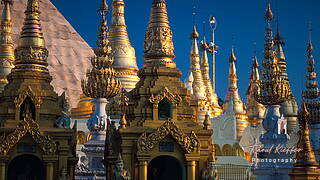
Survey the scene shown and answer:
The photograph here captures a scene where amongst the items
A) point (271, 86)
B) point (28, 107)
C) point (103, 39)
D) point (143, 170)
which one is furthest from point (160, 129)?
point (271, 86)

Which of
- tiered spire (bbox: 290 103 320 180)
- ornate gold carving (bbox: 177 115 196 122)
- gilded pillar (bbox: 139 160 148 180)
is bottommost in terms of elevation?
gilded pillar (bbox: 139 160 148 180)

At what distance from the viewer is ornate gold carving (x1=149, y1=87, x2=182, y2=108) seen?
1001 inches

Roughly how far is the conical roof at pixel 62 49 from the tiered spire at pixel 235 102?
1066 cm

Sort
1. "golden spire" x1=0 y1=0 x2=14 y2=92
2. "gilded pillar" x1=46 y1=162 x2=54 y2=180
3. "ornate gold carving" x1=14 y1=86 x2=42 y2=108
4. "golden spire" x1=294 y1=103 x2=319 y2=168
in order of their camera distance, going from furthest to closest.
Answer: "golden spire" x1=0 y1=0 x2=14 y2=92 → "golden spire" x1=294 y1=103 x2=319 y2=168 → "ornate gold carving" x1=14 y1=86 x2=42 y2=108 → "gilded pillar" x1=46 y1=162 x2=54 y2=180

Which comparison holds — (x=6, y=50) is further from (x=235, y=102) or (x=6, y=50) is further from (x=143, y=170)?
(x=235, y=102)

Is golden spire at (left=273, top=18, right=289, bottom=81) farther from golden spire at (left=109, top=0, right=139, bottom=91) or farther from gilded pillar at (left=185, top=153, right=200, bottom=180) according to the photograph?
gilded pillar at (left=185, top=153, right=200, bottom=180)

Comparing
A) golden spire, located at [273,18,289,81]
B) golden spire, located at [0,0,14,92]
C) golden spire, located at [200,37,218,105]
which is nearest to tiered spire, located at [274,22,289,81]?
golden spire, located at [273,18,289,81]

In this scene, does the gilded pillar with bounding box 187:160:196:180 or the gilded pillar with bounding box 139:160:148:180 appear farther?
the gilded pillar with bounding box 187:160:196:180

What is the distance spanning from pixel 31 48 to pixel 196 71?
2325cm

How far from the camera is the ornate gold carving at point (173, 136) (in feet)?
80.4

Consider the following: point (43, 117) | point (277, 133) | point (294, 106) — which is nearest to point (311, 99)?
point (277, 133)

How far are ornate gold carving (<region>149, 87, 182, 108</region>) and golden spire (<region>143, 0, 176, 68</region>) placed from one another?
4.52 feet

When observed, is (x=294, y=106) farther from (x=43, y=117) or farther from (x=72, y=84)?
(x=43, y=117)

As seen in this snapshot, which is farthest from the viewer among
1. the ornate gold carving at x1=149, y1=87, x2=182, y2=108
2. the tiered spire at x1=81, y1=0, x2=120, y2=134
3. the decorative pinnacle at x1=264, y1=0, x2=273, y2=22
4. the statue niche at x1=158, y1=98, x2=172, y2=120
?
the decorative pinnacle at x1=264, y1=0, x2=273, y2=22
